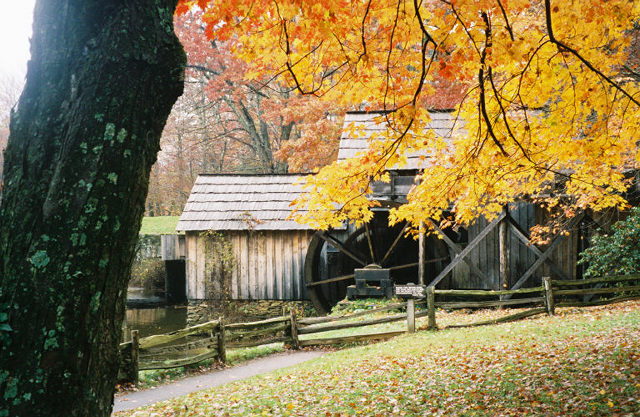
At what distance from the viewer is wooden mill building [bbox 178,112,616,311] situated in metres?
13.9

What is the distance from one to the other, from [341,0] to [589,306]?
9.93m

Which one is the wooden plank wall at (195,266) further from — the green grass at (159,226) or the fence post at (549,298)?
the fence post at (549,298)

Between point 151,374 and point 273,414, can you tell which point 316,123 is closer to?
point 151,374

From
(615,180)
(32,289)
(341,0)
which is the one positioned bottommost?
(32,289)

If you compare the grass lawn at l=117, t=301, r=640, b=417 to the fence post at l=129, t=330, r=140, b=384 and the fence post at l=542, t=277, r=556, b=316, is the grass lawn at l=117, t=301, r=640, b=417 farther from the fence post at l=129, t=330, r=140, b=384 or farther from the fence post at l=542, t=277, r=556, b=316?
the fence post at l=542, t=277, r=556, b=316

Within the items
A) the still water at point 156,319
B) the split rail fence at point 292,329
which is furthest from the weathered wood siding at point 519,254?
the still water at point 156,319

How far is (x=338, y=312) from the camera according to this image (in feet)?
46.3

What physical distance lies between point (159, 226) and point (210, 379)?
1612 cm

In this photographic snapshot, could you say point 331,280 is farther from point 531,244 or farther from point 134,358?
point 134,358

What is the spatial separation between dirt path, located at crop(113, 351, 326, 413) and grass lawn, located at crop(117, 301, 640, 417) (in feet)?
1.92

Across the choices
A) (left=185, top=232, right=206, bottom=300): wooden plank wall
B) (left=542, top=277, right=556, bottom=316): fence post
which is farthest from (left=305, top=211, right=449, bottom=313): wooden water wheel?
(left=542, top=277, right=556, bottom=316): fence post

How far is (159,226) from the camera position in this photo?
2355 cm

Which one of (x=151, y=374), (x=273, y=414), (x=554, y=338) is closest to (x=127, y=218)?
(x=273, y=414)

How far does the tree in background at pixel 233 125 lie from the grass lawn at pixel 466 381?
965 centimetres
